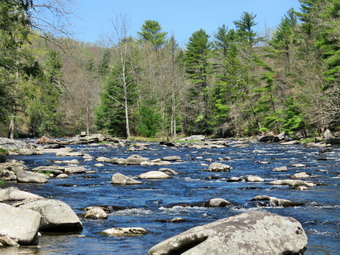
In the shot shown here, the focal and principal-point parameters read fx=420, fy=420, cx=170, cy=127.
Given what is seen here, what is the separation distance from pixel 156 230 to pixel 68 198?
379cm

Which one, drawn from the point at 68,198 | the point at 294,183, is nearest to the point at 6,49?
the point at 68,198

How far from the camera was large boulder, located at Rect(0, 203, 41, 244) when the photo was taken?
5.71 m

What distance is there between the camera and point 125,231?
653 cm

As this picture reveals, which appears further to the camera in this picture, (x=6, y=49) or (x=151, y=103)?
(x=151, y=103)

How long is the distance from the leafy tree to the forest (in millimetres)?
170

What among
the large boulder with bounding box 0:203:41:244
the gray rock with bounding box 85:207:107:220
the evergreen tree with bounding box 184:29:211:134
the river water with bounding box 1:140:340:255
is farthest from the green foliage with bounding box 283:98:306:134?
the large boulder with bounding box 0:203:41:244

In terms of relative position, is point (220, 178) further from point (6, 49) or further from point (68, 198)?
point (6, 49)

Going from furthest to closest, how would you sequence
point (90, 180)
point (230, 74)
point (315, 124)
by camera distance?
point (230, 74) → point (315, 124) → point (90, 180)

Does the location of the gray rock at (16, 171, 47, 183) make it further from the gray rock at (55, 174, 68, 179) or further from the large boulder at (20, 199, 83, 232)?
the large boulder at (20, 199, 83, 232)

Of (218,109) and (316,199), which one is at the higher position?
(218,109)

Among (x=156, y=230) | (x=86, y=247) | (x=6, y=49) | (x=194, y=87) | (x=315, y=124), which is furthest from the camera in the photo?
(x=194, y=87)

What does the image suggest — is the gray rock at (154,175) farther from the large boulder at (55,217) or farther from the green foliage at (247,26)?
the green foliage at (247,26)

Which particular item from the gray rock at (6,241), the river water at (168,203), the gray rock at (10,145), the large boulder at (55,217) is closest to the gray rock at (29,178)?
the river water at (168,203)

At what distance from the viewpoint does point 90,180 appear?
43.2 feet
